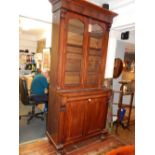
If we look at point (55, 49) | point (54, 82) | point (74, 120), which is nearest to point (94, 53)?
point (55, 49)

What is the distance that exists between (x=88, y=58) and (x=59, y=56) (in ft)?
1.96

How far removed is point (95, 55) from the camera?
271cm

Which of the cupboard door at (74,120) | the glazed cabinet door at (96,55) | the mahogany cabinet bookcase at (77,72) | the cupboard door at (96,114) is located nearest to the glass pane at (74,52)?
the mahogany cabinet bookcase at (77,72)

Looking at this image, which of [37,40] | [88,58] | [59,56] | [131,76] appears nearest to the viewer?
[59,56]

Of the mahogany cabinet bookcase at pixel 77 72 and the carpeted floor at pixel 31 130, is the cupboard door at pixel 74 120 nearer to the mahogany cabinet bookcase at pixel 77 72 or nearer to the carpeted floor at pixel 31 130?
the mahogany cabinet bookcase at pixel 77 72

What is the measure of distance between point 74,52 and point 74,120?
1.15 metres

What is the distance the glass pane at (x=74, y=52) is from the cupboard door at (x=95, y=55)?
0.19 m

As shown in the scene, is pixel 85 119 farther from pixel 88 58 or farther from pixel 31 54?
pixel 31 54

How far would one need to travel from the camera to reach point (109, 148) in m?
2.63

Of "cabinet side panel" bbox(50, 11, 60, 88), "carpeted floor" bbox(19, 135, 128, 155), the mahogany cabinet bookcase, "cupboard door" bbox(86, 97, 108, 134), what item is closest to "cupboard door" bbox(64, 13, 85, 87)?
the mahogany cabinet bookcase

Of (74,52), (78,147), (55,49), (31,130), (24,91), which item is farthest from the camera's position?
(24,91)

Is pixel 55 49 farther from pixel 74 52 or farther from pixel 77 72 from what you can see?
pixel 77 72

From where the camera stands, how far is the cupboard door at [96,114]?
257cm
